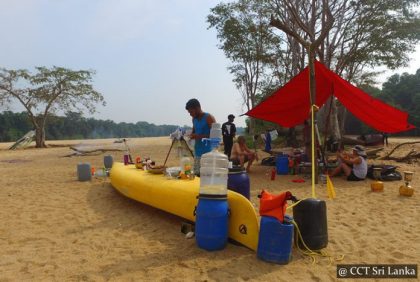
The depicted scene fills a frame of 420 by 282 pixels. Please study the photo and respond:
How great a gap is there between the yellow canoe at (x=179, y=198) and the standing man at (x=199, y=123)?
0.52m

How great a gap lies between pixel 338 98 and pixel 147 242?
6043mm

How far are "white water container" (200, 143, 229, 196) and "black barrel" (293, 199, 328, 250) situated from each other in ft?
2.71

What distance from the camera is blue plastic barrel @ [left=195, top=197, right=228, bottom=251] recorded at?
3.42 metres

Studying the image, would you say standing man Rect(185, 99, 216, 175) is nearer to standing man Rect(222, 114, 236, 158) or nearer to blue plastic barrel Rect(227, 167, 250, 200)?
blue plastic barrel Rect(227, 167, 250, 200)

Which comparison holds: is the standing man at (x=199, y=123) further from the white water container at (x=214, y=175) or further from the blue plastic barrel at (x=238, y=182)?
the white water container at (x=214, y=175)

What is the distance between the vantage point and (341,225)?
4367 millimetres

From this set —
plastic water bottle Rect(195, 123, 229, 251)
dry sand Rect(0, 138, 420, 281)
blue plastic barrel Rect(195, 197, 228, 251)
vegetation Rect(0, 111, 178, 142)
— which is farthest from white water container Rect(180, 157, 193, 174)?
vegetation Rect(0, 111, 178, 142)

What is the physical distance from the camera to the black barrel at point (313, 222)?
343cm

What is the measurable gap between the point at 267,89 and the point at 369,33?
25.8 ft

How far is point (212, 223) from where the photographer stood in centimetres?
343

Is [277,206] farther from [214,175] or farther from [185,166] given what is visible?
[185,166]

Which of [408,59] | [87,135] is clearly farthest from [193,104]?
[87,135]

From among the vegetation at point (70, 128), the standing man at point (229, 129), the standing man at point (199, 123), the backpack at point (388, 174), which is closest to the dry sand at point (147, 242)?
the standing man at point (199, 123)

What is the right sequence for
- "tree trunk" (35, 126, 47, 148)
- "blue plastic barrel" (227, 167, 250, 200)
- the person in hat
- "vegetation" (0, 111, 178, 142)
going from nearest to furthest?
"blue plastic barrel" (227, 167, 250, 200), the person in hat, "tree trunk" (35, 126, 47, 148), "vegetation" (0, 111, 178, 142)
